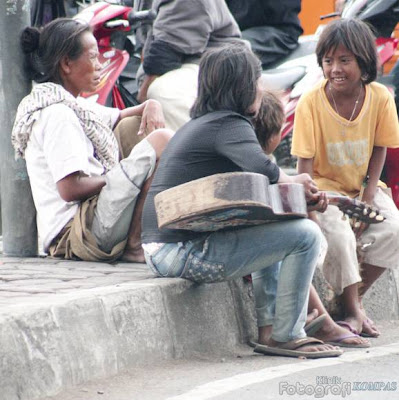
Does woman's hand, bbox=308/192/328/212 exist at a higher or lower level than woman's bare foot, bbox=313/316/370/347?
higher

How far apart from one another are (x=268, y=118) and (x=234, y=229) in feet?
2.48

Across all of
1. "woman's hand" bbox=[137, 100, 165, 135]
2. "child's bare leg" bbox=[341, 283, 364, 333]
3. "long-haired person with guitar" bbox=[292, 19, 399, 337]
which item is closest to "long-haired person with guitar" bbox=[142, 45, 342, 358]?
"child's bare leg" bbox=[341, 283, 364, 333]

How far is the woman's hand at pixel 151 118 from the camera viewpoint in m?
5.22

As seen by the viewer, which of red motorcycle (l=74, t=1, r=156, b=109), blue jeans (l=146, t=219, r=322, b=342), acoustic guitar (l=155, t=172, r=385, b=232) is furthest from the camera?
red motorcycle (l=74, t=1, r=156, b=109)

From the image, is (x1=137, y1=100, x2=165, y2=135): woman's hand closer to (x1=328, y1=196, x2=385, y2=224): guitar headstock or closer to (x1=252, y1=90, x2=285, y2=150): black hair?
(x1=252, y1=90, x2=285, y2=150): black hair

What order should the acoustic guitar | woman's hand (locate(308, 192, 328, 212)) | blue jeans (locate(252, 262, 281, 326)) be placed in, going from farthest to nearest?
1. blue jeans (locate(252, 262, 281, 326))
2. woman's hand (locate(308, 192, 328, 212))
3. the acoustic guitar

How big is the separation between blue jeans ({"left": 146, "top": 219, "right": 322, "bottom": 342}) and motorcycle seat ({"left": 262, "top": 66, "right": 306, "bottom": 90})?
10.4 ft

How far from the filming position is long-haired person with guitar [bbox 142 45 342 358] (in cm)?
409

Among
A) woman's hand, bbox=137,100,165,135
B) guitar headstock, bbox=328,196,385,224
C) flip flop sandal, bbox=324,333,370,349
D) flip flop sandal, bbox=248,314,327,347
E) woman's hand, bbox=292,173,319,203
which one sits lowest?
flip flop sandal, bbox=324,333,370,349

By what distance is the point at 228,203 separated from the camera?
12.5ft

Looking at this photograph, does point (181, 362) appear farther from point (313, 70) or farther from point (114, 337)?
point (313, 70)

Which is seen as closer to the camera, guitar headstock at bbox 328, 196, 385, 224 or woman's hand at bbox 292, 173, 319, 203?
woman's hand at bbox 292, 173, 319, 203

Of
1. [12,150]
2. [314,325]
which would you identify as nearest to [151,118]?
[12,150]

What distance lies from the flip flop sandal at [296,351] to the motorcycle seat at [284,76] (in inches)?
128
